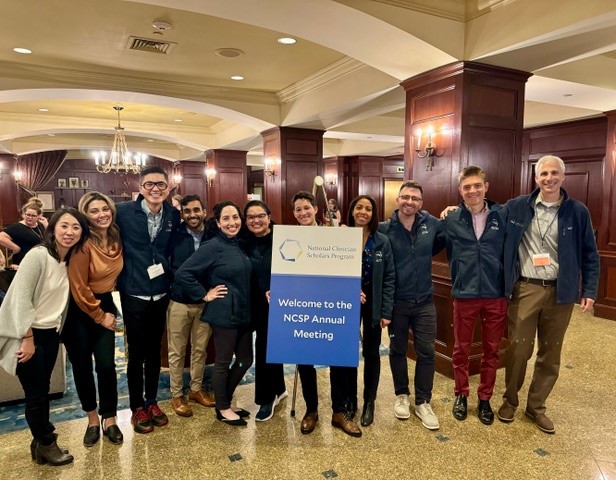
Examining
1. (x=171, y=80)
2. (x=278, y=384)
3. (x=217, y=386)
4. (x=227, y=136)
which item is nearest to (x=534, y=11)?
(x=278, y=384)

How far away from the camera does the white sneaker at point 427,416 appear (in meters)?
2.88

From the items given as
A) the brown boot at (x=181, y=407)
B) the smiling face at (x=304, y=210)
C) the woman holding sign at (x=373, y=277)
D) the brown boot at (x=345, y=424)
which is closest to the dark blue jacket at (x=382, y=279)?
the woman holding sign at (x=373, y=277)

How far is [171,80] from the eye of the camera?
6.03 metres

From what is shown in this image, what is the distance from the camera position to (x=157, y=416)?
115 inches

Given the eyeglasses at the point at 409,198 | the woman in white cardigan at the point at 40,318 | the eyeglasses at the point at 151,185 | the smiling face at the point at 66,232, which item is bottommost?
the woman in white cardigan at the point at 40,318

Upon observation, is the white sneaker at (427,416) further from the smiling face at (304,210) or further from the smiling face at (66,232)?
the smiling face at (66,232)

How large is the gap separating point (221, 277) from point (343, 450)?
4.25 ft

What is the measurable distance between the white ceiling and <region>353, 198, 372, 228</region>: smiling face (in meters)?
1.48

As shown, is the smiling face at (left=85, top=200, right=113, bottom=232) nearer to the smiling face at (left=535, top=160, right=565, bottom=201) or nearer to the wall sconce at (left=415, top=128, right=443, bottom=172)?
the smiling face at (left=535, top=160, right=565, bottom=201)

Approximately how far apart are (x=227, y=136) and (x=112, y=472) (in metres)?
7.95

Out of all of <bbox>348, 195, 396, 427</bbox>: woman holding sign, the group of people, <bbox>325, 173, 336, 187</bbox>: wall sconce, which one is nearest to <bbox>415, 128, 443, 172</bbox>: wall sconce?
the group of people

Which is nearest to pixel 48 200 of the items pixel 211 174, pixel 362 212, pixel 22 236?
pixel 211 174

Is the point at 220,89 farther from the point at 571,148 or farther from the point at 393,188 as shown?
the point at 393,188

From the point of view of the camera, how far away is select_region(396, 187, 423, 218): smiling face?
110 inches
